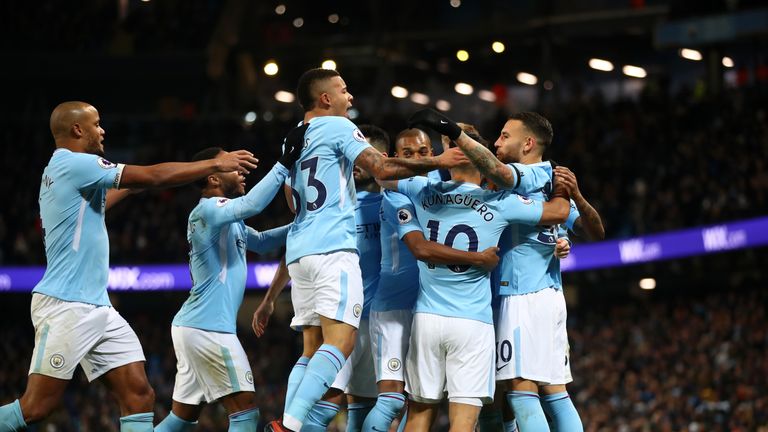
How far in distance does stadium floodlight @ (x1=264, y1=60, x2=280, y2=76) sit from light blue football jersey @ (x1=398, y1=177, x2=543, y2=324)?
2649cm

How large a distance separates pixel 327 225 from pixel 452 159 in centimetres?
99

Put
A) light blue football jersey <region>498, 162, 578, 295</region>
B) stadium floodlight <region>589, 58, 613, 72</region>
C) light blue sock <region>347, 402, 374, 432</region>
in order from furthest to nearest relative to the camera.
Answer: stadium floodlight <region>589, 58, 613, 72</region>
light blue sock <region>347, 402, 374, 432</region>
light blue football jersey <region>498, 162, 578, 295</region>

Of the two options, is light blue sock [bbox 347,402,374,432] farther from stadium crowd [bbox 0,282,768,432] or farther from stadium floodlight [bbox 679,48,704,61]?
stadium floodlight [bbox 679,48,704,61]

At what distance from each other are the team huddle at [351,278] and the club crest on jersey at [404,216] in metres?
0.01

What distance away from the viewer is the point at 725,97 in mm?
24859

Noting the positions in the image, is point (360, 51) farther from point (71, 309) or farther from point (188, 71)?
point (71, 309)

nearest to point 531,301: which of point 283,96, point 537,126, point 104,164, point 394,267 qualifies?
point 394,267

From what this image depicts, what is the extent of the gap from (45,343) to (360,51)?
2615cm

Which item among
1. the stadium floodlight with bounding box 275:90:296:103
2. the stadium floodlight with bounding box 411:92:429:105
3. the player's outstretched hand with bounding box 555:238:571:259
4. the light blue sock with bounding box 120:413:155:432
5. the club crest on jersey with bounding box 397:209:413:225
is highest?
the stadium floodlight with bounding box 411:92:429:105

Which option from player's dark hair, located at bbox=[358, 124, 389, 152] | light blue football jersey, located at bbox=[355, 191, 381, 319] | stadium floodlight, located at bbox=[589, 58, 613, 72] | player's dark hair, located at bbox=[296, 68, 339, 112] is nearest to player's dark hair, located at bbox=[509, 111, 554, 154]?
player's dark hair, located at bbox=[358, 124, 389, 152]

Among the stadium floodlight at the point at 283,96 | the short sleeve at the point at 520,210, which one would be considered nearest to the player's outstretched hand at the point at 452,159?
the short sleeve at the point at 520,210

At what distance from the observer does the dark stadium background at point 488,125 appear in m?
21.0

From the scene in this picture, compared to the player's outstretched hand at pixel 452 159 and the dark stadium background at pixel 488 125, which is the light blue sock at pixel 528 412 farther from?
the dark stadium background at pixel 488 125

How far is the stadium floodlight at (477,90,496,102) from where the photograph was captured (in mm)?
36312
